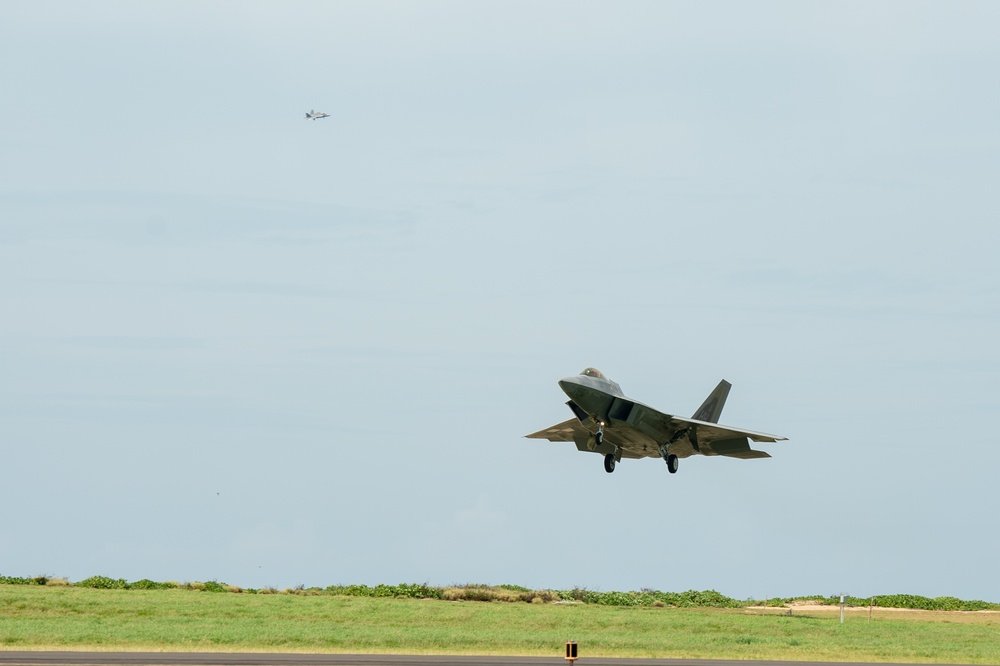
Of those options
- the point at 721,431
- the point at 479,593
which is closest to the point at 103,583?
the point at 479,593

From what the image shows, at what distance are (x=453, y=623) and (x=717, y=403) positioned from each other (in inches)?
734

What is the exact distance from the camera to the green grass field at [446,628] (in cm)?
4535

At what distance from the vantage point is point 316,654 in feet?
136

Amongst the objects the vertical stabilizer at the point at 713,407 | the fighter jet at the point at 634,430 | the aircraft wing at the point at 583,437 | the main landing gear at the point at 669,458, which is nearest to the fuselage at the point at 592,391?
the fighter jet at the point at 634,430

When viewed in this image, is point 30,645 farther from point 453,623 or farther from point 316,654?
point 453,623

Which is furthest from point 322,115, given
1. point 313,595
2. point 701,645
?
point 701,645

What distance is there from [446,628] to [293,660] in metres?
17.4

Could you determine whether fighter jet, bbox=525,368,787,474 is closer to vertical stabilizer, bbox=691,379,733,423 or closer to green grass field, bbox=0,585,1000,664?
vertical stabilizer, bbox=691,379,733,423

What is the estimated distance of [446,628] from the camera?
178ft

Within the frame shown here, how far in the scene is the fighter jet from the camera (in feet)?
162

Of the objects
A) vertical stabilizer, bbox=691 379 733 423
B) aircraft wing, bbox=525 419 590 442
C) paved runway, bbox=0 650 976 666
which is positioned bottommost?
paved runway, bbox=0 650 976 666

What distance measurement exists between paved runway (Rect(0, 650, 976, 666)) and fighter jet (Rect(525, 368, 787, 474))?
11.9 metres

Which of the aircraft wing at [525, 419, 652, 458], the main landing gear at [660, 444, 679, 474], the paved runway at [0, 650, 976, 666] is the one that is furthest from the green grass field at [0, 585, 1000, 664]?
the aircraft wing at [525, 419, 652, 458]

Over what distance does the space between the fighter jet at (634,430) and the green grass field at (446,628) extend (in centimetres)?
864
